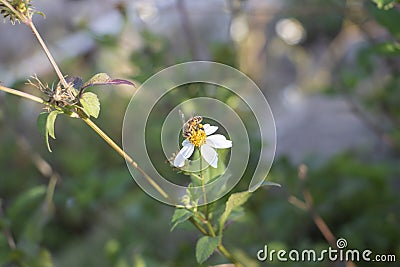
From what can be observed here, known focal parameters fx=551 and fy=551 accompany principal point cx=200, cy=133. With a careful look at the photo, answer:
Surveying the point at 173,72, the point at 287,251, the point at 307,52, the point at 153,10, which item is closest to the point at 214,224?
the point at 287,251

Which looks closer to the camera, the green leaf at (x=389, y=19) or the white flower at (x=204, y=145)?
the white flower at (x=204, y=145)

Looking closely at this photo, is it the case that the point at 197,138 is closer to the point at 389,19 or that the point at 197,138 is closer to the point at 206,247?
the point at 206,247

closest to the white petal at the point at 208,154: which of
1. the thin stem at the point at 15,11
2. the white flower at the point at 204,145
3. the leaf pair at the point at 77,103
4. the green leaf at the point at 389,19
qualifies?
the white flower at the point at 204,145

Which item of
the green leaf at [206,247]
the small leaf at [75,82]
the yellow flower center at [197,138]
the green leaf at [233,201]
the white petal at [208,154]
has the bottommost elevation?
the green leaf at [206,247]

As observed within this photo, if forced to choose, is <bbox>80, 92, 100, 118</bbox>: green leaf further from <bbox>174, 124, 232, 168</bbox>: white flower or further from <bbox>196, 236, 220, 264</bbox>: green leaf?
<bbox>196, 236, 220, 264</bbox>: green leaf

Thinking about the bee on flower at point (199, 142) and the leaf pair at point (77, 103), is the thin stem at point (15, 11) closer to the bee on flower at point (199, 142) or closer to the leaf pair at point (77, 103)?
the leaf pair at point (77, 103)

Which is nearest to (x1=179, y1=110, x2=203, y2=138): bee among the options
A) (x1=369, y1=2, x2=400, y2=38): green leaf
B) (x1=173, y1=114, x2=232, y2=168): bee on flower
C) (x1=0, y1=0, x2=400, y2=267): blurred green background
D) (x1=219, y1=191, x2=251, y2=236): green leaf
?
(x1=173, y1=114, x2=232, y2=168): bee on flower

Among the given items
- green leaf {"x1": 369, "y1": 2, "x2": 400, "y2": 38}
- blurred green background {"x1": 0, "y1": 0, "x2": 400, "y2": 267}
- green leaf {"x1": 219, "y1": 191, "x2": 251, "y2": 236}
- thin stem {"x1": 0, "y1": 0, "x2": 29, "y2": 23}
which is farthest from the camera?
blurred green background {"x1": 0, "y1": 0, "x2": 400, "y2": 267}
